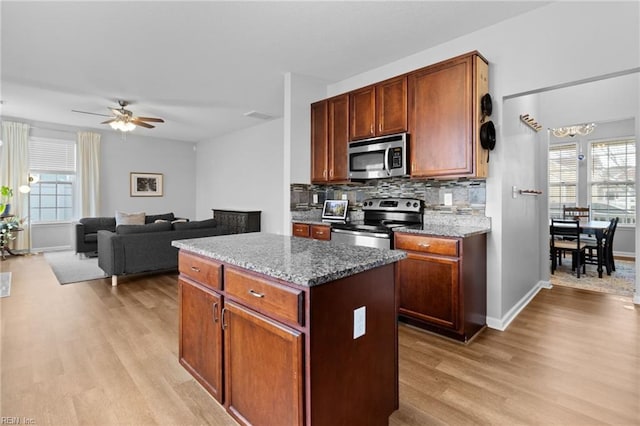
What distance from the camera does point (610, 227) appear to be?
482 centimetres

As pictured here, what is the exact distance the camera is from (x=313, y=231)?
149 inches

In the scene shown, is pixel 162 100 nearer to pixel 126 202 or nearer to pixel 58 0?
pixel 58 0

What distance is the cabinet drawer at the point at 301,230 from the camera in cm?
386

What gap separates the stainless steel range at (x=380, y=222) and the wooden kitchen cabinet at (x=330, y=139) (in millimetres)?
523

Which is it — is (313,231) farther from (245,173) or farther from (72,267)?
(72,267)

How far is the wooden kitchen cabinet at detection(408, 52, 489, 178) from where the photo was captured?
2.72 m

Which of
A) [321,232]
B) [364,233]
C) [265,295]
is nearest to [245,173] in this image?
[321,232]

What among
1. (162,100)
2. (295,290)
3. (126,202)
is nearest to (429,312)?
(295,290)

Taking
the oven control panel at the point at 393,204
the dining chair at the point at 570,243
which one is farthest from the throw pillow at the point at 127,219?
the dining chair at the point at 570,243

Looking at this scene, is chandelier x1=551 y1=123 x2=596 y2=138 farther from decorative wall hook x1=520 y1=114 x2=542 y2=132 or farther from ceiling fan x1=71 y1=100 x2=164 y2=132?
ceiling fan x1=71 y1=100 x2=164 y2=132

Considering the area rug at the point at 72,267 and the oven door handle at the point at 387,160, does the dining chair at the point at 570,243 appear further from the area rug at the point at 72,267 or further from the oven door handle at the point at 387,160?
the area rug at the point at 72,267

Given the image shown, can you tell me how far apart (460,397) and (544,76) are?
2.49 m

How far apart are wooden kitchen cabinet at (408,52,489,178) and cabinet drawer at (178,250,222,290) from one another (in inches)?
84.5

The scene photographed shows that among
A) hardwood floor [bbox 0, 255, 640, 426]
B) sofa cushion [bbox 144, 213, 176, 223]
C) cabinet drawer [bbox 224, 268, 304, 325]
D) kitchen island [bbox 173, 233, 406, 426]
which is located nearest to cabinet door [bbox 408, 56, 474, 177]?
hardwood floor [bbox 0, 255, 640, 426]
